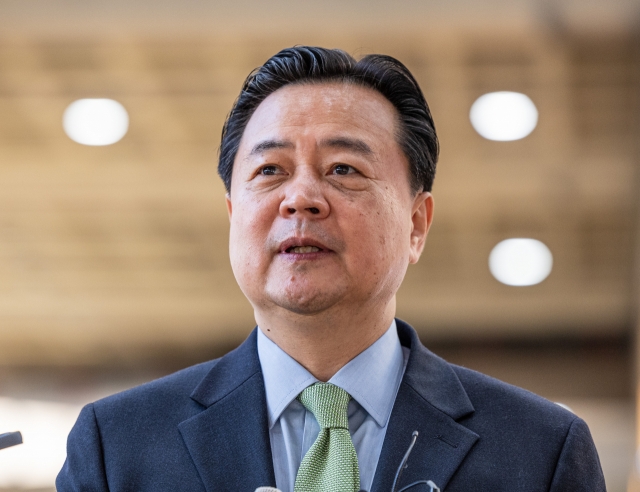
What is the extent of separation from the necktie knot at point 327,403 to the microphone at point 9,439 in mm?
573

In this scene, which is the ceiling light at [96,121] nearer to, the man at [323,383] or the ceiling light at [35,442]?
the ceiling light at [35,442]

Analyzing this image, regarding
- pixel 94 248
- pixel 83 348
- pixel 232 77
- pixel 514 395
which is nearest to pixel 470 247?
pixel 232 77

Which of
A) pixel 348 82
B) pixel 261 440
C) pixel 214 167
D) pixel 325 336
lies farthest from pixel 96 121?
pixel 261 440

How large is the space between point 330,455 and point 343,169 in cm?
60

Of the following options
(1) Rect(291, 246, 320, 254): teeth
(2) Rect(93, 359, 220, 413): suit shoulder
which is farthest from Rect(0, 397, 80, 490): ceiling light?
(1) Rect(291, 246, 320, 254): teeth

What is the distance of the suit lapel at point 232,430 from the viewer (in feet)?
5.35

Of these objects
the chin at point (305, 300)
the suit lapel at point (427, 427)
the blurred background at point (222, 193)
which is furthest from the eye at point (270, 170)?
the blurred background at point (222, 193)

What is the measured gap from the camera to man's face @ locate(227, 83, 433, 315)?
1.69m

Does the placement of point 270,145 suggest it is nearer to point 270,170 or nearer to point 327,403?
point 270,170

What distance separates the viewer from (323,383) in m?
1.78

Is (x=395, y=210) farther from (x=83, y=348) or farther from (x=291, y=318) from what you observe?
(x=83, y=348)

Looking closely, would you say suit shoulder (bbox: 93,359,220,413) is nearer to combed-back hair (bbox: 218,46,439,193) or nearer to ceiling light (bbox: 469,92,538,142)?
combed-back hair (bbox: 218,46,439,193)

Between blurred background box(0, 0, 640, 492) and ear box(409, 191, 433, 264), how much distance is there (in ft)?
9.99

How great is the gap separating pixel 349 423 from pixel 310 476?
173mm
